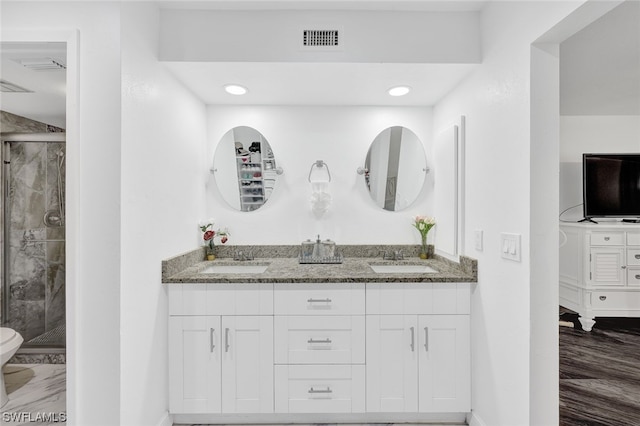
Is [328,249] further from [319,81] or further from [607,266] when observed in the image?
[607,266]

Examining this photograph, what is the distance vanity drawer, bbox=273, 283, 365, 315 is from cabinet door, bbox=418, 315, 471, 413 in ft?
1.19

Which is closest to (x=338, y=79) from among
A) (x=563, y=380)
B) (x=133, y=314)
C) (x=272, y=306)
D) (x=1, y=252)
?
(x=272, y=306)

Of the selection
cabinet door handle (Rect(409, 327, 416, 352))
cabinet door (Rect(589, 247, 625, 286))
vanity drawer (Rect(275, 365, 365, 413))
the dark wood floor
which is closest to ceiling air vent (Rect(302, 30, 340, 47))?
cabinet door handle (Rect(409, 327, 416, 352))

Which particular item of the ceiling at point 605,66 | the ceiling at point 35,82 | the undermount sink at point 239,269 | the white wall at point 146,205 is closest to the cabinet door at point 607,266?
the ceiling at point 605,66

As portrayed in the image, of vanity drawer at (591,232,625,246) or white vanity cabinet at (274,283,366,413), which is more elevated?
vanity drawer at (591,232,625,246)

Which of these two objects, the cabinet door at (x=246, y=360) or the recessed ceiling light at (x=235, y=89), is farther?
the recessed ceiling light at (x=235, y=89)

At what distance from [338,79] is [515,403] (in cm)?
184

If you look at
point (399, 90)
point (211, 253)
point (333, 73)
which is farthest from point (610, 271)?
point (211, 253)

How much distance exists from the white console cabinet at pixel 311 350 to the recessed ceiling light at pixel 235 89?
47.7 inches

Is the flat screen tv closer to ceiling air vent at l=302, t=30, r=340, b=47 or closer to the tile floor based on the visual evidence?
ceiling air vent at l=302, t=30, r=340, b=47

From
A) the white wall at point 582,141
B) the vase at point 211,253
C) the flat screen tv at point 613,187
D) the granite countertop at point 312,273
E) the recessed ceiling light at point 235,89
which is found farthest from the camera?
the white wall at point 582,141

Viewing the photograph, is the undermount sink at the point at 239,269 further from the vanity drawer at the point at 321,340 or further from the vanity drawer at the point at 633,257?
the vanity drawer at the point at 633,257

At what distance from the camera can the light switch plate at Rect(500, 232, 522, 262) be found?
1346mm

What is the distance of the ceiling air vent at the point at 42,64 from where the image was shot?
150 centimetres
